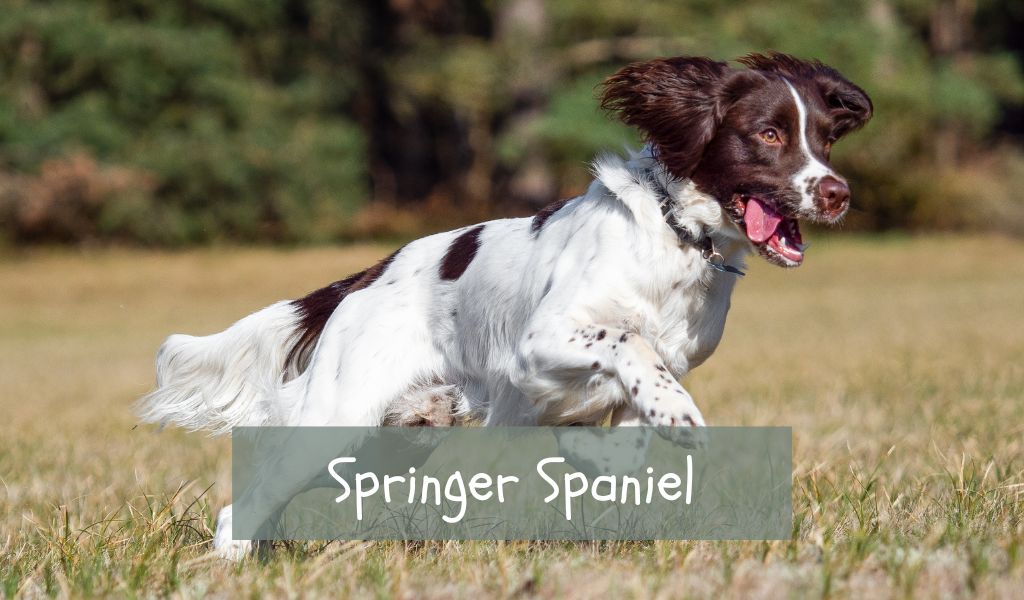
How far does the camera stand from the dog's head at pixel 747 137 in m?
3.64

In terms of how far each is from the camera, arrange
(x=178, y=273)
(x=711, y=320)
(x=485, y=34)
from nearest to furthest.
Result: (x=711, y=320) < (x=178, y=273) < (x=485, y=34)

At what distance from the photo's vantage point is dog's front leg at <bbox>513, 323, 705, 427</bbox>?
3.32 m

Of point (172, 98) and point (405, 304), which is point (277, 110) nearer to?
point (172, 98)

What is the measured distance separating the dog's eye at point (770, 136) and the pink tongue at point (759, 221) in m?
0.20

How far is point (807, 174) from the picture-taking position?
11.9 ft

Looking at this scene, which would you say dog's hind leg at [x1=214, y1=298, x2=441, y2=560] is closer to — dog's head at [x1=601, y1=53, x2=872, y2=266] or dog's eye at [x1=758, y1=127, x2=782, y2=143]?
dog's head at [x1=601, y1=53, x2=872, y2=266]

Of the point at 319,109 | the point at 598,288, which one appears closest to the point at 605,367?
the point at 598,288

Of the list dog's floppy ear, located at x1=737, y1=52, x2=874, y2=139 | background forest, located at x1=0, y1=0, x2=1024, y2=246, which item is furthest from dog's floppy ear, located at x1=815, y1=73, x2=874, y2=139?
background forest, located at x1=0, y1=0, x2=1024, y2=246

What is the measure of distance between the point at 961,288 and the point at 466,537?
1814 centimetres

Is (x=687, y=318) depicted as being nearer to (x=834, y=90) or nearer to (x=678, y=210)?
(x=678, y=210)

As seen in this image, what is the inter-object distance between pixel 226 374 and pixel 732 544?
6.64 ft

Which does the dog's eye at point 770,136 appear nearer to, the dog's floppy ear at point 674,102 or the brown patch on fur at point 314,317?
the dog's floppy ear at point 674,102

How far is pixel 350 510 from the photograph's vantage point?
4406mm

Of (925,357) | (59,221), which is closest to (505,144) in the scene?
(59,221)
